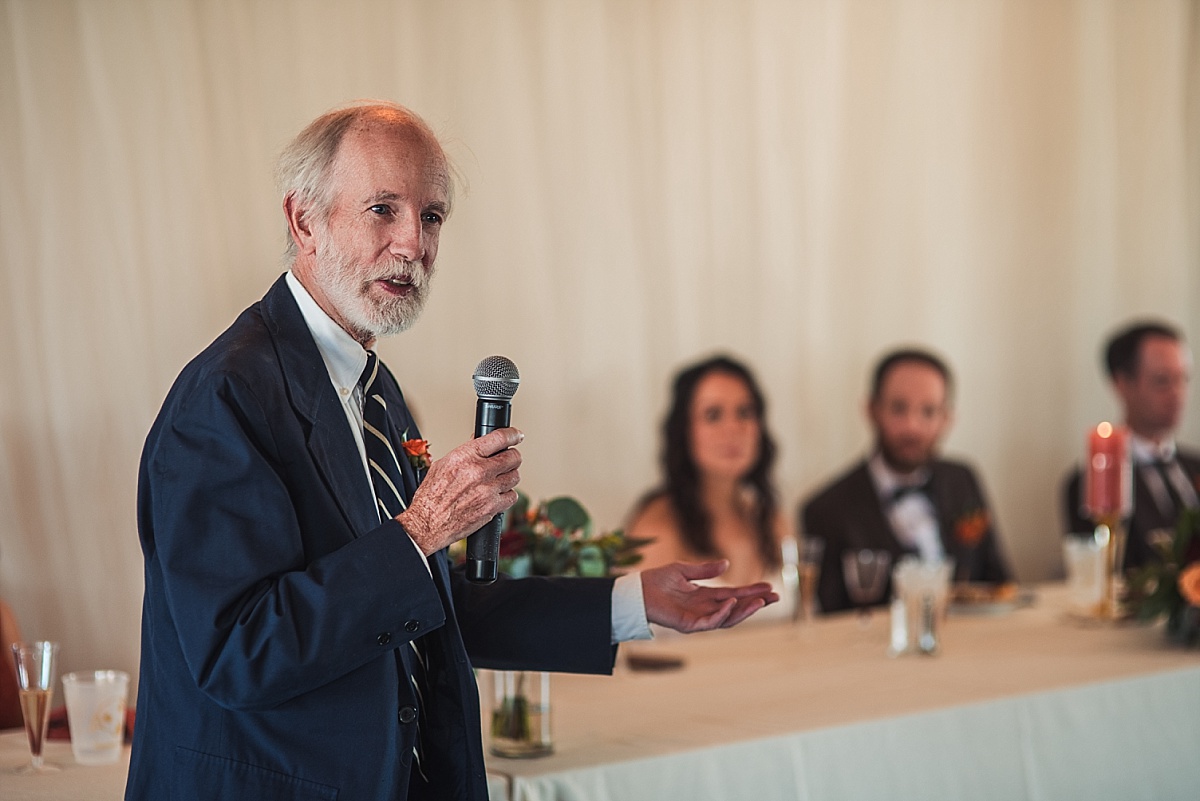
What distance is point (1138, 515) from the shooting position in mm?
5027

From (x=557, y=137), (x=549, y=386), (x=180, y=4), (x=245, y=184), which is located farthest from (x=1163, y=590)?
(x=180, y=4)

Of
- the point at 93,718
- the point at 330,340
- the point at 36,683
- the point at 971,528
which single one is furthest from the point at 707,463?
the point at 330,340

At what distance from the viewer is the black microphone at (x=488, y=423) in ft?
5.38

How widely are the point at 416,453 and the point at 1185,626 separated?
2162 millimetres

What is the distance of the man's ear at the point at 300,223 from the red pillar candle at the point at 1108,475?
252 cm

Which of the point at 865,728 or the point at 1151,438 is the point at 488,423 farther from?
the point at 1151,438

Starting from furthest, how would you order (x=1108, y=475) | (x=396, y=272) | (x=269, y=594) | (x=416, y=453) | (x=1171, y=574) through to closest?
(x=1108, y=475) → (x=1171, y=574) → (x=416, y=453) → (x=396, y=272) → (x=269, y=594)

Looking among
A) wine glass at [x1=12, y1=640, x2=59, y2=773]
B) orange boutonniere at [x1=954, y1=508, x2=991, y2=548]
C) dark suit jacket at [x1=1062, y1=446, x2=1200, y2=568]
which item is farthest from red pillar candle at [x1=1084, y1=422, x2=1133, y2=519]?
wine glass at [x1=12, y1=640, x2=59, y2=773]

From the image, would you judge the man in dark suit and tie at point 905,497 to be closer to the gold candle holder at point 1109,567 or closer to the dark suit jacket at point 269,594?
the gold candle holder at point 1109,567

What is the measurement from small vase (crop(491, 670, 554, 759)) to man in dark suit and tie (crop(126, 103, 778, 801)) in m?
0.43

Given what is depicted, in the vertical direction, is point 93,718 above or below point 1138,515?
below

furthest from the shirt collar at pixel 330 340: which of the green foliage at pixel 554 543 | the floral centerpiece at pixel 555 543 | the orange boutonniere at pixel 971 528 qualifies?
the orange boutonniere at pixel 971 528

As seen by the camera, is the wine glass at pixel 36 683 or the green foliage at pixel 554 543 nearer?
the wine glass at pixel 36 683

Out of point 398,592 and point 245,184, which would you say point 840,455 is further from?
point 398,592
